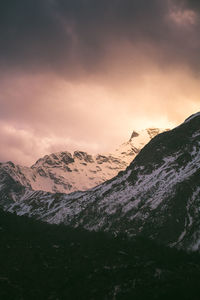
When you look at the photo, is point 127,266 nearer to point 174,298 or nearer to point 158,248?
point 174,298

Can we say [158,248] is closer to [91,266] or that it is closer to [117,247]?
[117,247]

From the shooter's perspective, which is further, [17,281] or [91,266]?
[91,266]

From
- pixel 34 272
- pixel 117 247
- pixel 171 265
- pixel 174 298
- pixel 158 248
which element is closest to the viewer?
pixel 174 298

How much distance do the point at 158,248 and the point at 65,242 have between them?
1616 inches

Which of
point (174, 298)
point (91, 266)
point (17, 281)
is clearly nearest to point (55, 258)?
point (91, 266)

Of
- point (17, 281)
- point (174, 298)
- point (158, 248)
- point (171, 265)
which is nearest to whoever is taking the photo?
point (174, 298)

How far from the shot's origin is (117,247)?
17212cm

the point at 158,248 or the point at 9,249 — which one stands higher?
the point at 9,249

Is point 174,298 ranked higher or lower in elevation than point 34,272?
lower

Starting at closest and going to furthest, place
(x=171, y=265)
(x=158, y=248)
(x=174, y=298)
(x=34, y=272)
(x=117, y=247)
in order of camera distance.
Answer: (x=174, y=298)
(x=34, y=272)
(x=171, y=265)
(x=117, y=247)
(x=158, y=248)

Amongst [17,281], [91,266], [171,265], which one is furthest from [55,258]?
[171,265]

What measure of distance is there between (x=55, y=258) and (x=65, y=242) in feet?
106

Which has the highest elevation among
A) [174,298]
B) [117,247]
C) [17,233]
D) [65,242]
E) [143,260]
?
[17,233]

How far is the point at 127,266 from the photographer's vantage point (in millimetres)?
141000
